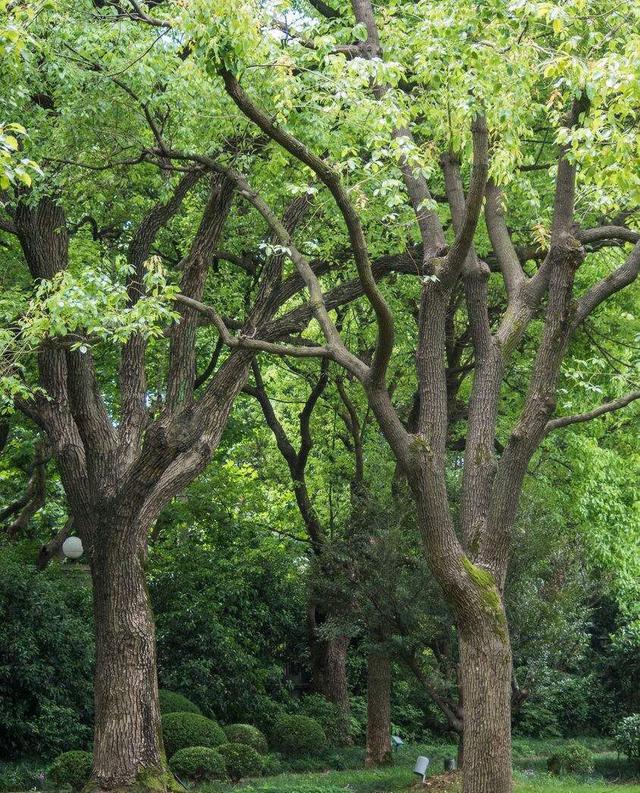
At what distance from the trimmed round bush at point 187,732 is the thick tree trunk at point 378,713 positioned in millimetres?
2628

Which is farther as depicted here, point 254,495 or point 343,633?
point 254,495

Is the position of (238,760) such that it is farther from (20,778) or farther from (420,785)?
(20,778)

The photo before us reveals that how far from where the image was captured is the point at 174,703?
625 inches

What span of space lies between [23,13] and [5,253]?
856 centimetres

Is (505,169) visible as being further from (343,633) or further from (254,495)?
(254,495)

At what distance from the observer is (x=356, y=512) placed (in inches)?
618

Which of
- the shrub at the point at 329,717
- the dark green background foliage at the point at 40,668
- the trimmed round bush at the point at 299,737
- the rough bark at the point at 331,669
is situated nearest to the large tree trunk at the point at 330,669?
the rough bark at the point at 331,669

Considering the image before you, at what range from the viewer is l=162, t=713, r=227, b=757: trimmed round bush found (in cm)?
1442

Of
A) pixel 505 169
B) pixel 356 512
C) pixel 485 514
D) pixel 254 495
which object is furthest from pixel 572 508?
pixel 505 169

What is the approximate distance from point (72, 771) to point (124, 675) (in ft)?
8.52

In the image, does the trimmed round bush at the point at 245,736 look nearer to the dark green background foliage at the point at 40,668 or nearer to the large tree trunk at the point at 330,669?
the dark green background foliage at the point at 40,668

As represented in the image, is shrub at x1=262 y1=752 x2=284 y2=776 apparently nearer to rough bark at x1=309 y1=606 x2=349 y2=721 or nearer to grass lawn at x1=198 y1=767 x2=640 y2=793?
grass lawn at x1=198 y1=767 x2=640 y2=793

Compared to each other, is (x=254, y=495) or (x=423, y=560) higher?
(x=254, y=495)

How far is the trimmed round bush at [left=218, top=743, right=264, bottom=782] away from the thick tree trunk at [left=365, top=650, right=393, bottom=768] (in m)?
2.59
